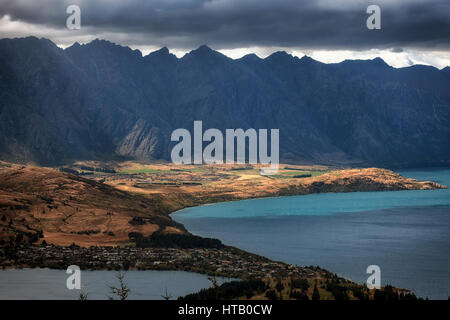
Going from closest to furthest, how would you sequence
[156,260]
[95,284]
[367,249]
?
[95,284], [156,260], [367,249]

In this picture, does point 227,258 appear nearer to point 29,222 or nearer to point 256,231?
point 256,231

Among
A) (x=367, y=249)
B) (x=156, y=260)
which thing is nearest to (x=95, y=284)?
(x=156, y=260)

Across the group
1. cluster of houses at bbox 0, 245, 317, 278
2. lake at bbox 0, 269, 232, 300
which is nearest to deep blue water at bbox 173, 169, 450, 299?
cluster of houses at bbox 0, 245, 317, 278

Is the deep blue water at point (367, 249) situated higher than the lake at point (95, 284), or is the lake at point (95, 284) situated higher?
the lake at point (95, 284)

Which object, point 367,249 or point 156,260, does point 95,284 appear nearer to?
point 156,260

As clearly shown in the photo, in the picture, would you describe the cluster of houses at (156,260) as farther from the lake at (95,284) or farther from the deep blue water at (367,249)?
the deep blue water at (367,249)

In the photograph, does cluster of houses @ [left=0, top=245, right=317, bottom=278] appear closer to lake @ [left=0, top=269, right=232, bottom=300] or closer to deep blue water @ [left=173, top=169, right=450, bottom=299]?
lake @ [left=0, top=269, right=232, bottom=300]

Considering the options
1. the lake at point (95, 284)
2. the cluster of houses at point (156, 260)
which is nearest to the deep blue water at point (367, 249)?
the cluster of houses at point (156, 260)

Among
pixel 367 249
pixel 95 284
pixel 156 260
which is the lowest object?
pixel 367 249
